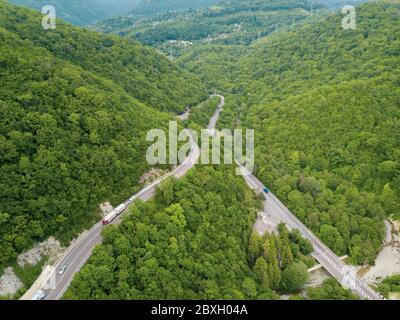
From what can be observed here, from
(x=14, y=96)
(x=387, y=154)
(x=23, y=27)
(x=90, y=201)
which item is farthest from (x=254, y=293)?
(x=23, y=27)

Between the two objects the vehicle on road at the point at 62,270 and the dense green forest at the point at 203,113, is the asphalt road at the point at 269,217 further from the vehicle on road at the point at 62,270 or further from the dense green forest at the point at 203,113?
the dense green forest at the point at 203,113

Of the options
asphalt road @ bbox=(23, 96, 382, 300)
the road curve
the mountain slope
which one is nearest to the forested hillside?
asphalt road @ bbox=(23, 96, 382, 300)

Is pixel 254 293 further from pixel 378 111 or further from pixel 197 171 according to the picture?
pixel 378 111

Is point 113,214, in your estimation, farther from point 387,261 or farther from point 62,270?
point 387,261

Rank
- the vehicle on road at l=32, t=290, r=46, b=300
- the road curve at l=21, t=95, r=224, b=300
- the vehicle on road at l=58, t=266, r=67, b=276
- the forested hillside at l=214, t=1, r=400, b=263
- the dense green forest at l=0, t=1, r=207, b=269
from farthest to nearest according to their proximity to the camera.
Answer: the forested hillside at l=214, t=1, r=400, b=263 → the dense green forest at l=0, t=1, r=207, b=269 → the vehicle on road at l=58, t=266, r=67, b=276 → the road curve at l=21, t=95, r=224, b=300 → the vehicle on road at l=32, t=290, r=46, b=300

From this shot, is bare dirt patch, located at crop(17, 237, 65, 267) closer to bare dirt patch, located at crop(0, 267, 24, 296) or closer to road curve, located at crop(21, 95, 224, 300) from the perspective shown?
road curve, located at crop(21, 95, 224, 300)

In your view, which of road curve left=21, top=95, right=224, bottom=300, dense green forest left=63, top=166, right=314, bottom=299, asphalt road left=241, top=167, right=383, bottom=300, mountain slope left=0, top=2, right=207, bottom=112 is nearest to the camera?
road curve left=21, top=95, right=224, bottom=300
